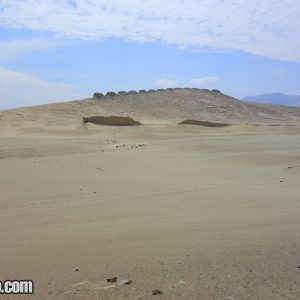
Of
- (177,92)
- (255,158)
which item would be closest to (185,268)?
(255,158)

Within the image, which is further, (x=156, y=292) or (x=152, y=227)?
(x=152, y=227)

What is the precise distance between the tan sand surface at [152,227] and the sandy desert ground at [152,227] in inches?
0.4

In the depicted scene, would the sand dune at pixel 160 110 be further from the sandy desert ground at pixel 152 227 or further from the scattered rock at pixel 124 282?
the scattered rock at pixel 124 282

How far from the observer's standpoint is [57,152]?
13.1 meters

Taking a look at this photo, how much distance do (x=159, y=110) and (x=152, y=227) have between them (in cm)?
2258

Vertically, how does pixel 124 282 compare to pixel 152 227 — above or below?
below

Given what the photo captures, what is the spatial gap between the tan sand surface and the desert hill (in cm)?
1125

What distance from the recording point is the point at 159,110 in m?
27.5

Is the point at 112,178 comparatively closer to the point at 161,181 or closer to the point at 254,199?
the point at 161,181

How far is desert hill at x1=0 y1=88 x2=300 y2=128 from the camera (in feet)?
71.2

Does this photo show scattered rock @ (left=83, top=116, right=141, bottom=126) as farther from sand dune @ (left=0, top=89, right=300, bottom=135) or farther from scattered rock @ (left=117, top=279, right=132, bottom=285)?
scattered rock @ (left=117, top=279, right=132, bottom=285)

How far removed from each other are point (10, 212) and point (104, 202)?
1.24 meters

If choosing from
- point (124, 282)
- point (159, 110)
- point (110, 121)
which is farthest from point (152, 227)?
point (159, 110)

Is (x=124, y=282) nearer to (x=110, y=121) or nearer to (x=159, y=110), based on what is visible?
(x=110, y=121)
